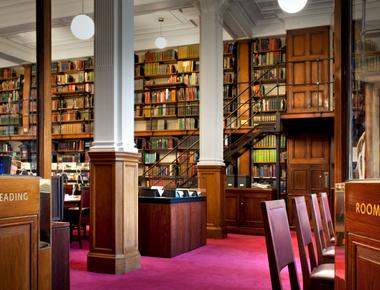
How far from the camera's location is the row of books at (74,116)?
11.4 meters

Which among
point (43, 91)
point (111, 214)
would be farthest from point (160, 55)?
point (43, 91)

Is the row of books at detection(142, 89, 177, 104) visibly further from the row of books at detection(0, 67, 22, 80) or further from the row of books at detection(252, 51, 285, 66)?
the row of books at detection(0, 67, 22, 80)

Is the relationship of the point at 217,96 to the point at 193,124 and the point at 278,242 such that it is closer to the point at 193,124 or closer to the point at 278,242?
the point at 193,124

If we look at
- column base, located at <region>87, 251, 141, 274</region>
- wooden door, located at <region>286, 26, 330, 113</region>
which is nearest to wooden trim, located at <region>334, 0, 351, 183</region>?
column base, located at <region>87, 251, 141, 274</region>

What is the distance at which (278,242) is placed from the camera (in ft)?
6.34

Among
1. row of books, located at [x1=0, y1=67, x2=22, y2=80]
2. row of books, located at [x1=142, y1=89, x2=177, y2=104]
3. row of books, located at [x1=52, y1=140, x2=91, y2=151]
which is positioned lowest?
row of books, located at [x1=52, y1=140, x2=91, y2=151]

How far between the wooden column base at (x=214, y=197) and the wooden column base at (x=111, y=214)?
8.66 ft

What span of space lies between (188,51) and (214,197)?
173 inches

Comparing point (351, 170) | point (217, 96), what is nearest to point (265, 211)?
point (351, 170)

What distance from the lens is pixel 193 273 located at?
4.81 meters

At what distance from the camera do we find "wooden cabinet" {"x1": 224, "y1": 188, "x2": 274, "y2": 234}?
8.08 meters

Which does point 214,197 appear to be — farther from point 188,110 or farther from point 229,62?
point 229,62

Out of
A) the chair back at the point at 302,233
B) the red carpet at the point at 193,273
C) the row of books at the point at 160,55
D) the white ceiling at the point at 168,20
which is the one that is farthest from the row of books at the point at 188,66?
the chair back at the point at 302,233

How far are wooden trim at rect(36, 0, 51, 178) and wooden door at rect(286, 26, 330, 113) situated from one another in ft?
22.3
